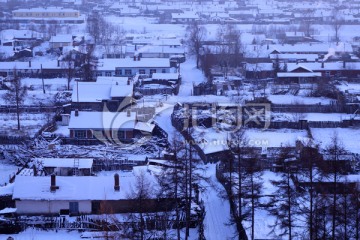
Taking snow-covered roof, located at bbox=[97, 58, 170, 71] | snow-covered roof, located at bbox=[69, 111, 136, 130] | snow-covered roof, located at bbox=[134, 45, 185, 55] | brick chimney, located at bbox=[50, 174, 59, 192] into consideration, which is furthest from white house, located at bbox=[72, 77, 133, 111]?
snow-covered roof, located at bbox=[134, 45, 185, 55]

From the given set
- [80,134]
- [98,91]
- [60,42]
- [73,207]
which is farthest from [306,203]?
[60,42]

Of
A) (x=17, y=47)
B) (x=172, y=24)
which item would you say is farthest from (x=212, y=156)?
(x=172, y=24)

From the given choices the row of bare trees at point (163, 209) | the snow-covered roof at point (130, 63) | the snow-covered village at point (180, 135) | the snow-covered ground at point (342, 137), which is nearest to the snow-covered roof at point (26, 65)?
the snow-covered village at point (180, 135)

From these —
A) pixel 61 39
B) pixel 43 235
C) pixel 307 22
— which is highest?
pixel 307 22

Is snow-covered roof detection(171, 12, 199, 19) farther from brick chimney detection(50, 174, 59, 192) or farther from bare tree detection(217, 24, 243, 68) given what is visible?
brick chimney detection(50, 174, 59, 192)

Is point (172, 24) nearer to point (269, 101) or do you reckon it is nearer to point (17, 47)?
point (17, 47)

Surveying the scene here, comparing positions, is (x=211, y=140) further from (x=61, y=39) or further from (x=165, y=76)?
(x=61, y=39)
